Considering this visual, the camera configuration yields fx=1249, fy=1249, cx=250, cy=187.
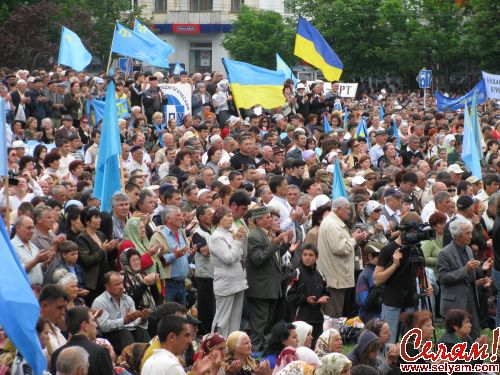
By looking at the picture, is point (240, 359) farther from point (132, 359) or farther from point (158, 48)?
point (158, 48)

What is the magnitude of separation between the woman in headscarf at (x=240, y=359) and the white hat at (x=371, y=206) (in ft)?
16.0

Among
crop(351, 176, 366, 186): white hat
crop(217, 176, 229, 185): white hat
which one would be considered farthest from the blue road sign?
crop(217, 176, 229, 185): white hat

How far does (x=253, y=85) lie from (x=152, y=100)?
306 centimetres

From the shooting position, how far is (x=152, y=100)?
26.8 m

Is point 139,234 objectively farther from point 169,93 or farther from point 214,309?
point 169,93

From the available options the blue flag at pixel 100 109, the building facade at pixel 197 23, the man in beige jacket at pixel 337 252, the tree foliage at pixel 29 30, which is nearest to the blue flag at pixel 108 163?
the man in beige jacket at pixel 337 252

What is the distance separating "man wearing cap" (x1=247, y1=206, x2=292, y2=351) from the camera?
13438mm

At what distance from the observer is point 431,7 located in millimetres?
59625

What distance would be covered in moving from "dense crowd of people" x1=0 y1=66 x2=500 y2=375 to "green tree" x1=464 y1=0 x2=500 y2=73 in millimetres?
34199

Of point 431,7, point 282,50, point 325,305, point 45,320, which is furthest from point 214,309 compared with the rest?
point 282,50

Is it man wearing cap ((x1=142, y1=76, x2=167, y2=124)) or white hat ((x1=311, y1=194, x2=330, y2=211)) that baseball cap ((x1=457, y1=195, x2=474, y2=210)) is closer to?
white hat ((x1=311, y1=194, x2=330, y2=211))

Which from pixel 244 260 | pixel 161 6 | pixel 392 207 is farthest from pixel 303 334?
pixel 161 6

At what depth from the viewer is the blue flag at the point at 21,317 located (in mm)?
8602

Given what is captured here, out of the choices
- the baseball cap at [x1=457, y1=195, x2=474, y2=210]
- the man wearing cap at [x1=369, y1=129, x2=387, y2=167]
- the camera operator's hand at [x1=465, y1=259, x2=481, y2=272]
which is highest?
the baseball cap at [x1=457, y1=195, x2=474, y2=210]
